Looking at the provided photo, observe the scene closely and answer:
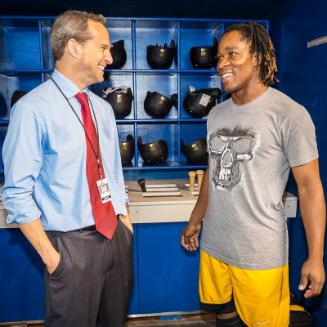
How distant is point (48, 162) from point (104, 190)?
23 centimetres

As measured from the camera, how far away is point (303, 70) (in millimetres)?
1919

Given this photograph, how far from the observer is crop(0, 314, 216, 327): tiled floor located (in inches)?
80.1

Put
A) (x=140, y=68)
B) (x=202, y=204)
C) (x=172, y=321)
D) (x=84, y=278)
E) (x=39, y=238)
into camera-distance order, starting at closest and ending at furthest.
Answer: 1. (x=39, y=238)
2. (x=84, y=278)
3. (x=202, y=204)
4. (x=172, y=321)
5. (x=140, y=68)

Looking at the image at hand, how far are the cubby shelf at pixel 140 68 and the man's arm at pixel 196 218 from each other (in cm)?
79

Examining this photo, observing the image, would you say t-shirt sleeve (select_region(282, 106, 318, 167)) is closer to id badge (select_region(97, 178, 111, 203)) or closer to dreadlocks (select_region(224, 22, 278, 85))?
dreadlocks (select_region(224, 22, 278, 85))

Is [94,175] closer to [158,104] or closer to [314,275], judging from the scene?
[314,275]

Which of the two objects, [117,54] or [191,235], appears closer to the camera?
[191,235]

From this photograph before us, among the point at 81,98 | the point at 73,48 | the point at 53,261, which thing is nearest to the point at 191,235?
the point at 53,261

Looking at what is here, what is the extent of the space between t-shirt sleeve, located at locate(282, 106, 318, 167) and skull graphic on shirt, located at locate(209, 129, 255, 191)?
5.0 inches

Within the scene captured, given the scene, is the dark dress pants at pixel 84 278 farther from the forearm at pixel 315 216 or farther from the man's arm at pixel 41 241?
the forearm at pixel 315 216

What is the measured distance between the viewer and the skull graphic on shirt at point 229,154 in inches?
46.6

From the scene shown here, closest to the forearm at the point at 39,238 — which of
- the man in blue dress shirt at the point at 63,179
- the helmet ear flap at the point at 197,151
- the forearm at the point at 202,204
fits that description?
the man in blue dress shirt at the point at 63,179

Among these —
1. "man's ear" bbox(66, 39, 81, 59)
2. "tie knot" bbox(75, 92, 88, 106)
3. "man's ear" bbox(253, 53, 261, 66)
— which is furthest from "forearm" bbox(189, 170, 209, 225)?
"man's ear" bbox(66, 39, 81, 59)

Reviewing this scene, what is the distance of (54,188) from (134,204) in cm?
91
